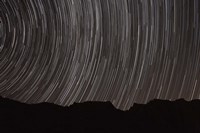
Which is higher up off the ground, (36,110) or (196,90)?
(36,110)

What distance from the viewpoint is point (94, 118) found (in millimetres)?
1119

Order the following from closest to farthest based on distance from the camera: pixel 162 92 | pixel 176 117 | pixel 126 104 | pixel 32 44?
pixel 176 117, pixel 126 104, pixel 162 92, pixel 32 44

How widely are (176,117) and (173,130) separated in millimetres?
75

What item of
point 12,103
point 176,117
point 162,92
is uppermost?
point 12,103

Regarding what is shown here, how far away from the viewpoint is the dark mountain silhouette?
3.48 feet

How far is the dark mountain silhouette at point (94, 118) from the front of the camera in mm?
1060

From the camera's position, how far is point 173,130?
1.10 metres

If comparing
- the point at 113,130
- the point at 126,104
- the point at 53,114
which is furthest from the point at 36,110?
the point at 126,104

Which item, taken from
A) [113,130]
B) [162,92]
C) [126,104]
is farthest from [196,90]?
[113,130]

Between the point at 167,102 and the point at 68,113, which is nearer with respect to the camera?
the point at 68,113

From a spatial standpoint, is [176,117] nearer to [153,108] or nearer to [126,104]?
[153,108]

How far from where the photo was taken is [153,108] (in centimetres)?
119

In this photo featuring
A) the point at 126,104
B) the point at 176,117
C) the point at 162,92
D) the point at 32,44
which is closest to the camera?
the point at 176,117

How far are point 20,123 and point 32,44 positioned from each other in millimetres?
849
